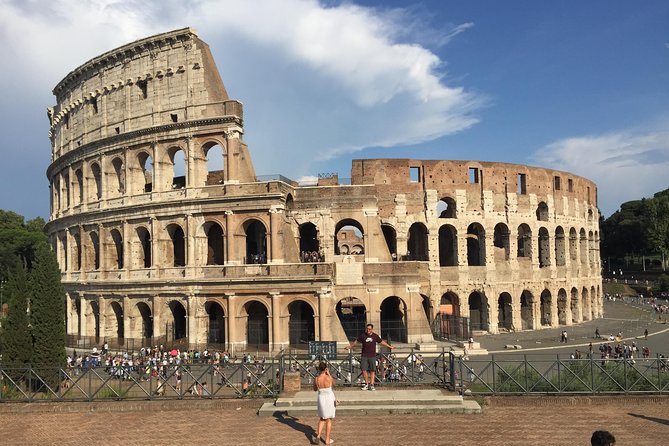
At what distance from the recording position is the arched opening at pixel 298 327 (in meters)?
28.9

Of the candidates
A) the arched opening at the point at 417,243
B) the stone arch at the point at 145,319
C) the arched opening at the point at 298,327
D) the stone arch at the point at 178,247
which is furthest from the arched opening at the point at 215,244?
the arched opening at the point at 417,243

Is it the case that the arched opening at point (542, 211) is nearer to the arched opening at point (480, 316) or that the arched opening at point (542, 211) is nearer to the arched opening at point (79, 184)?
the arched opening at point (480, 316)

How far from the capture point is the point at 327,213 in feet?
103

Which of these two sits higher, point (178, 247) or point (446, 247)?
point (178, 247)

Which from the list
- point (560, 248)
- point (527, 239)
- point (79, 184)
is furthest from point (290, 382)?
point (560, 248)

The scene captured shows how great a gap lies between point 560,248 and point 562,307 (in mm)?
4818

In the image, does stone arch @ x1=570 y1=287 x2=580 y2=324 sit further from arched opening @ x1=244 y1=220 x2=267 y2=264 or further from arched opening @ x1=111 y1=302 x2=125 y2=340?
arched opening @ x1=111 y1=302 x2=125 y2=340

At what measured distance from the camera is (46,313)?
66.7 feet

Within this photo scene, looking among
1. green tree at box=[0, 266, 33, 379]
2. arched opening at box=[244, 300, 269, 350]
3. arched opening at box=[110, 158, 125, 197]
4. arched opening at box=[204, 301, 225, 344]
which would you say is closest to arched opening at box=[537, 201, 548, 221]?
arched opening at box=[244, 300, 269, 350]

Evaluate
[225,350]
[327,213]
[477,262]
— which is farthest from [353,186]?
[477,262]

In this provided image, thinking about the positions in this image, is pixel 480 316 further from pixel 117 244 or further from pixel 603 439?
pixel 603 439

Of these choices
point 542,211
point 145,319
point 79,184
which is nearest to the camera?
point 145,319

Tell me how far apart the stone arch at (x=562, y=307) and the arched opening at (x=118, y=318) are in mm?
33083

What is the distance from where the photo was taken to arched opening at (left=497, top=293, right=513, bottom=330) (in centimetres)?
3756
